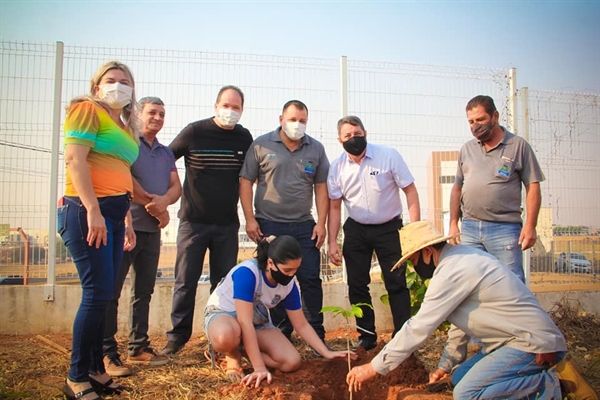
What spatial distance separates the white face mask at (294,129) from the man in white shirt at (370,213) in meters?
0.36

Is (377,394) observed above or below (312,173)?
below

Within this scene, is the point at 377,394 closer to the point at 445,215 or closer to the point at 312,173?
the point at 312,173

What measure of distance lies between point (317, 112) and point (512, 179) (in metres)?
2.55

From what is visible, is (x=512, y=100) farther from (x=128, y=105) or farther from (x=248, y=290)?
(x=128, y=105)

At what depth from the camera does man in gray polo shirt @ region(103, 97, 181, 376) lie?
164 inches

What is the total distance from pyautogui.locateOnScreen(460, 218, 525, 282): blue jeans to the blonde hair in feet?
9.69

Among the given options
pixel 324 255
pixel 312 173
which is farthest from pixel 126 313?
pixel 312 173

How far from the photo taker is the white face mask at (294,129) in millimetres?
4578

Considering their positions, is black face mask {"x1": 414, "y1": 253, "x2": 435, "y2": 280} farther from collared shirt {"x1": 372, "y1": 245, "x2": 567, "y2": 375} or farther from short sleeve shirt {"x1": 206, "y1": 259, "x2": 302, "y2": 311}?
short sleeve shirt {"x1": 206, "y1": 259, "x2": 302, "y2": 311}

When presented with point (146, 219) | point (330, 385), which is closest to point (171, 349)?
point (146, 219)

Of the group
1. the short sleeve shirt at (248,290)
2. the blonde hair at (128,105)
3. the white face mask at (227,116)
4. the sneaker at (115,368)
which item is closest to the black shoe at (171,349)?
the sneaker at (115,368)

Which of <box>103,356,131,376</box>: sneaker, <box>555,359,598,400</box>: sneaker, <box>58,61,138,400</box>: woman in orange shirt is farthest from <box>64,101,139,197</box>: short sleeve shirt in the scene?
<box>555,359,598,400</box>: sneaker

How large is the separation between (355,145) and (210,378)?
230 centimetres

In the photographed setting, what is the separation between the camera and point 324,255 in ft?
19.7
